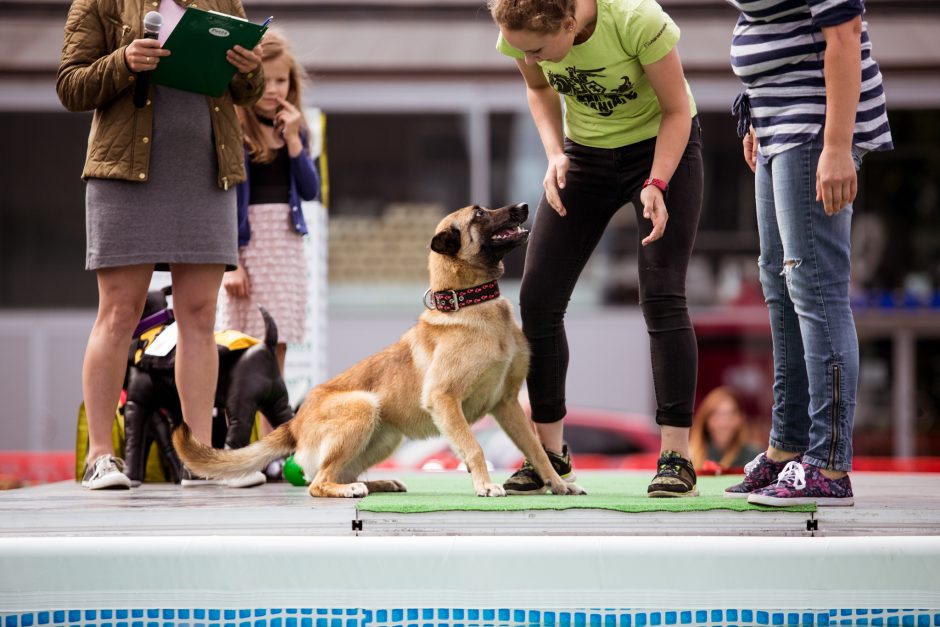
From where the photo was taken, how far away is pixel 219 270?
3.73 meters

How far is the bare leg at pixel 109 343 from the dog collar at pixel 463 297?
1.04m

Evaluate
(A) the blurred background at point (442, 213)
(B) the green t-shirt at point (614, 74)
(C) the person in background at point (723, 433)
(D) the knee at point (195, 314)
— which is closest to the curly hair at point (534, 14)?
(B) the green t-shirt at point (614, 74)

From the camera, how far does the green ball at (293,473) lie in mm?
3881

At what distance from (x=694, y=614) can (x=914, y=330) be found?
37.1ft

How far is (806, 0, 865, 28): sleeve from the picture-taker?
271cm

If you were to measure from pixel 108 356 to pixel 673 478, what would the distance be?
6.56ft

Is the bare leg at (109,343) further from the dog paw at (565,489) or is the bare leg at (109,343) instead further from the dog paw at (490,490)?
the dog paw at (565,489)

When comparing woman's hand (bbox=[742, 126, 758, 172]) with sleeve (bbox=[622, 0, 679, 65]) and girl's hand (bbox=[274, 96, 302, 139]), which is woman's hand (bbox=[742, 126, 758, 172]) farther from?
girl's hand (bbox=[274, 96, 302, 139])

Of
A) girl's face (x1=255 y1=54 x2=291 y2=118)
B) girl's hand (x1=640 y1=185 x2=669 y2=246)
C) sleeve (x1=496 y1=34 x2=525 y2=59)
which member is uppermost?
girl's face (x1=255 y1=54 x2=291 y2=118)

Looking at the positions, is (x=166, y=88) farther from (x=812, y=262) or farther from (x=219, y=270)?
(x=812, y=262)

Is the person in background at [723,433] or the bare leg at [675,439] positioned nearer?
the bare leg at [675,439]

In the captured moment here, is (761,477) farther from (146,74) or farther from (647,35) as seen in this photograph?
(146,74)

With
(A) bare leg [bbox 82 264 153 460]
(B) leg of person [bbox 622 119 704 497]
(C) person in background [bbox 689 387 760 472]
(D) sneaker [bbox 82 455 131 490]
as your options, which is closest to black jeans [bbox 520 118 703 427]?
(B) leg of person [bbox 622 119 704 497]

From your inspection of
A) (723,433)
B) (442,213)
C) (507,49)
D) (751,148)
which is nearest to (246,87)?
(507,49)
